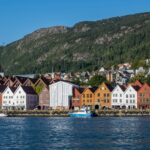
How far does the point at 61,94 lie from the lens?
14050cm

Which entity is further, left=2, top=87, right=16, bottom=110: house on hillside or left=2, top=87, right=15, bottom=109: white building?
left=2, top=87, right=15, bottom=109: white building

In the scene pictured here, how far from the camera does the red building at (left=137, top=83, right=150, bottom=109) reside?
132 meters

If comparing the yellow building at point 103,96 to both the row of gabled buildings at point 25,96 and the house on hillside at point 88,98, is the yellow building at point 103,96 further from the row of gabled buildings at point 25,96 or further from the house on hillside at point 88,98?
the row of gabled buildings at point 25,96

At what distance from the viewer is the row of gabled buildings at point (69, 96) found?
13438 centimetres

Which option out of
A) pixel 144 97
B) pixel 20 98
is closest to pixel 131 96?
pixel 144 97

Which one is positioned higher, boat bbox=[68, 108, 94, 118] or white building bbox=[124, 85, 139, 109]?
white building bbox=[124, 85, 139, 109]

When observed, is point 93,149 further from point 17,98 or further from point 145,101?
point 17,98

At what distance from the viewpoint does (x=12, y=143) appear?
175 ft

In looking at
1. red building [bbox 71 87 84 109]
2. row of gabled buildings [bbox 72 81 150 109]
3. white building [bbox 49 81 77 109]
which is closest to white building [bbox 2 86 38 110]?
white building [bbox 49 81 77 109]

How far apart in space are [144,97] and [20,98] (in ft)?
102

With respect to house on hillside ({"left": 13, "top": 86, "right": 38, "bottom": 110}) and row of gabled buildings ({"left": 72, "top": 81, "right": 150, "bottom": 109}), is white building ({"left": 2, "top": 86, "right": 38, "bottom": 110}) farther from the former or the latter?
row of gabled buildings ({"left": 72, "top": 81, "right": 150, "bottom": 109})

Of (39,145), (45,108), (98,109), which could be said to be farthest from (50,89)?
(39,145)

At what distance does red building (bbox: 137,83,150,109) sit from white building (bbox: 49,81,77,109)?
16.6 m

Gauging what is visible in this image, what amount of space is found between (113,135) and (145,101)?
72.6m
